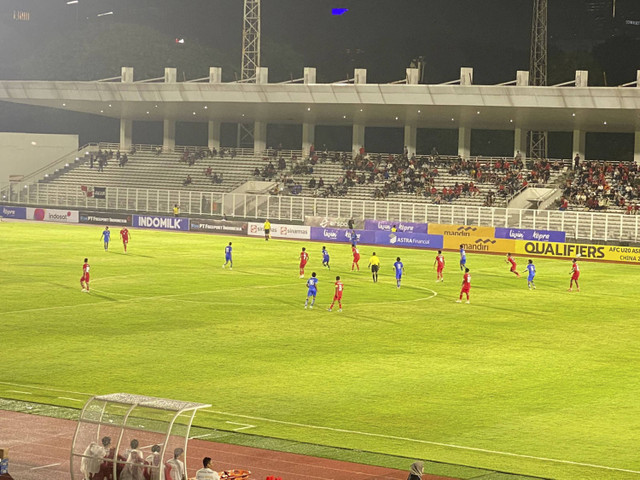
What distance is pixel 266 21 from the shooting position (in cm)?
11981

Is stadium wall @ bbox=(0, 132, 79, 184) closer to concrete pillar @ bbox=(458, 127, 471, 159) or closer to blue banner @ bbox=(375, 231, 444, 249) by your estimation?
concrete pillar @ bbox=(458, 127, 471, 159)

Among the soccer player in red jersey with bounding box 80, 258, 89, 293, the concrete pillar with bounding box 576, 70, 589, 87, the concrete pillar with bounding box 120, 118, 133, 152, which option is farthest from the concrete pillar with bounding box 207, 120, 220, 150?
the soccer player in red jersey with bounding box 80, 258, 89, 293

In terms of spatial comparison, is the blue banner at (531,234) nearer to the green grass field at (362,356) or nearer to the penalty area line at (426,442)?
the green grass field at (362,356)

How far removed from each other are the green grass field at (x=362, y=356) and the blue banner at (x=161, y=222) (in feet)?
87.1

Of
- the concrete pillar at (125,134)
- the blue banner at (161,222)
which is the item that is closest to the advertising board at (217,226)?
the blue banner at (161,222)

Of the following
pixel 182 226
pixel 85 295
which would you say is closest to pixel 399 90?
pixel 182 226

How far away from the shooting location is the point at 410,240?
6825cm

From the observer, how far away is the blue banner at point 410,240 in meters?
67.3

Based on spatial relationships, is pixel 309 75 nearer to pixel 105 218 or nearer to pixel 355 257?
pixel 105 218

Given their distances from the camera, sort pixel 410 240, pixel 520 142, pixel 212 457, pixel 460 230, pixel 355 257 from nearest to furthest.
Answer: pixel 212 457
pixel 355 257
pixel 460 230
pixel 410 240
pixel 520 142

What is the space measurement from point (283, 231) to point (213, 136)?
24.5 m

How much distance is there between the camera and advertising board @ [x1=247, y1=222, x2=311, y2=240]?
237 ft


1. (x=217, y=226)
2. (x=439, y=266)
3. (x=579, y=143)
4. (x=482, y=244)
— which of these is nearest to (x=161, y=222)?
(x=217, y=226)

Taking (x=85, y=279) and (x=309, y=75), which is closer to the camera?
(x=85, y=279)
